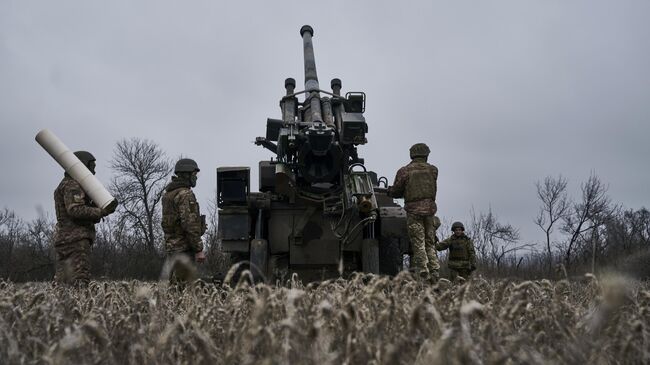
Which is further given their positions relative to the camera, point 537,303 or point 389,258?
point 389,258

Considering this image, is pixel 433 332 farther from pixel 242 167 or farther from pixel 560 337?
pixel 242 167

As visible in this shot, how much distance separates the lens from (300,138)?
8.01 metres

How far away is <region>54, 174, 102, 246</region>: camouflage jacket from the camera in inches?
247

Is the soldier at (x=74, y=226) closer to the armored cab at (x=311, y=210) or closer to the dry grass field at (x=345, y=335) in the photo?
the armored cab at (x=311, y=210)

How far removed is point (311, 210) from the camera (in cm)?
870

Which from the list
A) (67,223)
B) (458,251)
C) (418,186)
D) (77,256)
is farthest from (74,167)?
(458,251)

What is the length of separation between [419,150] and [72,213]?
452cm

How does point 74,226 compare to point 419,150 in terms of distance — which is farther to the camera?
point 419,150

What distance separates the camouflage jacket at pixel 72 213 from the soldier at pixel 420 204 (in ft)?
13.0

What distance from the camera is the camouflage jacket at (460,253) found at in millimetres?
11359

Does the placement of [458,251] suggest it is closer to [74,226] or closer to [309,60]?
[309,60]

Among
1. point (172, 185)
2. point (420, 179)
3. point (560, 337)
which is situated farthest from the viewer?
point (420, 179)

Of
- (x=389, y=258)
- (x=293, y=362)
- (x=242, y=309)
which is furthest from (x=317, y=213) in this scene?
(x=293, y=362)

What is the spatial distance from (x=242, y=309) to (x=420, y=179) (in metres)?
4.94
